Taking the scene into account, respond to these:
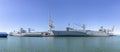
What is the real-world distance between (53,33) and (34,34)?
12.7 meters

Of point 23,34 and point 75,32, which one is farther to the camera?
point 23,34

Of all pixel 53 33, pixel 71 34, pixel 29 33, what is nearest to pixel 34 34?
pixel 29 33

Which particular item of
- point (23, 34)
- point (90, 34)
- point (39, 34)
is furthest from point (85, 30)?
point (23, 34)

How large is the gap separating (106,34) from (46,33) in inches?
1604

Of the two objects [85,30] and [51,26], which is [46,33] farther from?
[85,30]

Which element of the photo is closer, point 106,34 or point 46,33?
point 46,33

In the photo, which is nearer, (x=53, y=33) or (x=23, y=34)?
(x=53, y=33)

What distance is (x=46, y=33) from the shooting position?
138 meters

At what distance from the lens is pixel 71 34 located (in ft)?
449

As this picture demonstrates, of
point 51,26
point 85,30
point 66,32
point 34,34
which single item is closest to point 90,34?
point 85,30

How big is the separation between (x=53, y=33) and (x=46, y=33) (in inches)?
170

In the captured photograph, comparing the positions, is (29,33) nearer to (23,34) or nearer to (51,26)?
(23,34)

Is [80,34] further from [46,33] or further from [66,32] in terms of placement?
[46,33]

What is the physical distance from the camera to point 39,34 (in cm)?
13925
